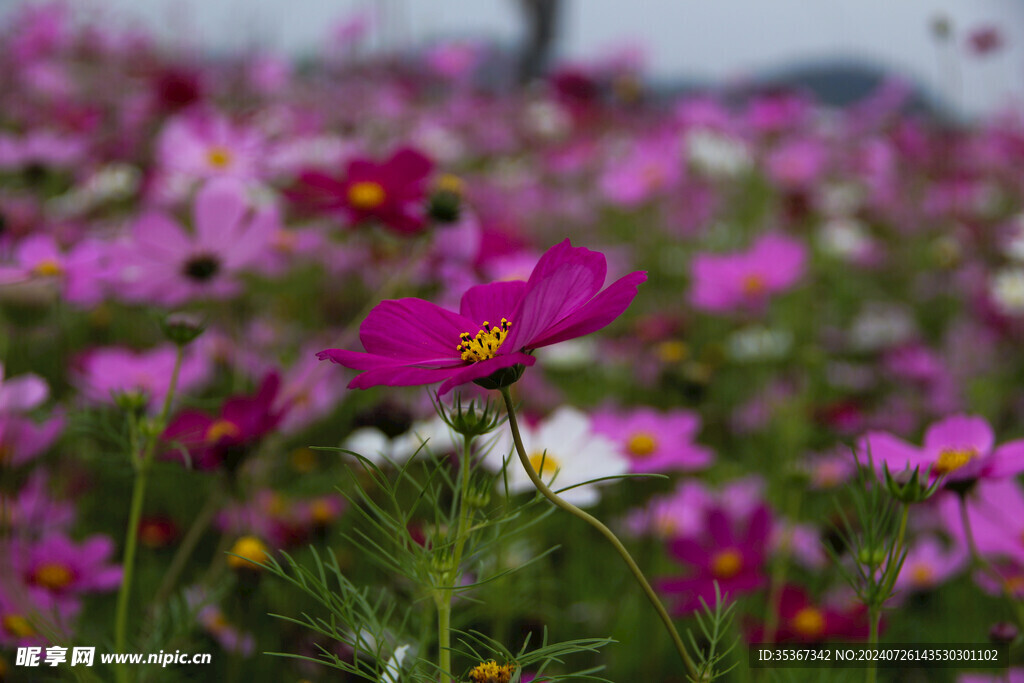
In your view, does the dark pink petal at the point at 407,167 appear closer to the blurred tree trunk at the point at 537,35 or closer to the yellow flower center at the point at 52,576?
the yellow flower center at the point at 52,576

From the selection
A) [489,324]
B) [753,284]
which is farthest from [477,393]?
[753,284]

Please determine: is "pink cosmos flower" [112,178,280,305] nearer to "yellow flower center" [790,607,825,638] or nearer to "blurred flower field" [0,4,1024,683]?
"blurred flower field" [0,4,1024,683]

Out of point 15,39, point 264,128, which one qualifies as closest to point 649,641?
point 264,128

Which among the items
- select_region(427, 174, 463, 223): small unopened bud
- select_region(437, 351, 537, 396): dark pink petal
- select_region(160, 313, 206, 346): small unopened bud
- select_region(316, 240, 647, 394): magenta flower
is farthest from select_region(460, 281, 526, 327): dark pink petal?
select_region(427, 174, 463, 223): small unopened bud

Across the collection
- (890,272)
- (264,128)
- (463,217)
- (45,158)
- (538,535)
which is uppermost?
Result: (264,128)

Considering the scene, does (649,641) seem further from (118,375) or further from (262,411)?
(118,375)

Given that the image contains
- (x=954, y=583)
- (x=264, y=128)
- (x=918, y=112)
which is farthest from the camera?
(x=918, y=112)

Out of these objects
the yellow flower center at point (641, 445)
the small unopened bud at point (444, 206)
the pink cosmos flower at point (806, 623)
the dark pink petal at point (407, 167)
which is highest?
the dark pink petal at point (407, 167)

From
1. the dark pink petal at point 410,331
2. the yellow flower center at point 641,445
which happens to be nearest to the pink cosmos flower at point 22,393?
the dark pink petal at point 410,331
